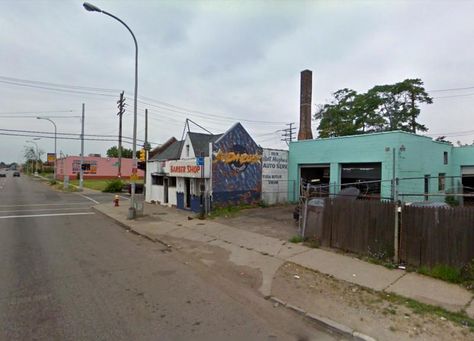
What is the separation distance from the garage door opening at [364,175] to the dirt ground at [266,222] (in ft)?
14.8

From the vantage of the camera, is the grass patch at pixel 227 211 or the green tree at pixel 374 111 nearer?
the grass patch at pixel 227 211

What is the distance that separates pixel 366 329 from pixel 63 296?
16.8 ft

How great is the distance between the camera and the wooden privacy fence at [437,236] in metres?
6.42

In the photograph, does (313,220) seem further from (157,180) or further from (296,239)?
(157,180)

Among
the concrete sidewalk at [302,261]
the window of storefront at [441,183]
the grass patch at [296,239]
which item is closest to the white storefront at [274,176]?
the concrete sidewalk at [302,261]

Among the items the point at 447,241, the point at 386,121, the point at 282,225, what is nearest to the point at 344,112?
the point at 386,121

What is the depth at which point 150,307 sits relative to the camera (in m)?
5.10

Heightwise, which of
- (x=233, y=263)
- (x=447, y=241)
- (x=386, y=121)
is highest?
(x=386, y=121)

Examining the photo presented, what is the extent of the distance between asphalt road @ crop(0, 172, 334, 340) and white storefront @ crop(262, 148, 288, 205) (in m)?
11.6

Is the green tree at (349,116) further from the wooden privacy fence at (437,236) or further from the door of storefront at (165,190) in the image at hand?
the wooden privacy fence at (437,236)

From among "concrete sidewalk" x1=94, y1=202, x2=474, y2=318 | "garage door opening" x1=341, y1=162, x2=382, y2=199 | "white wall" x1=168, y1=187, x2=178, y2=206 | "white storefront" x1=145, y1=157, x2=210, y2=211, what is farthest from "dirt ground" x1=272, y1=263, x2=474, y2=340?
"white wall" x1=168, y1=187, x2=178, y2=206

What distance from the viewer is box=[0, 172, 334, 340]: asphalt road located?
430 cm

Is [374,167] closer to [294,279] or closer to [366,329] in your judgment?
[294,279]

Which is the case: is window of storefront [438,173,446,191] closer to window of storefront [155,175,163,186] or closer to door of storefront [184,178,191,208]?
door of storefront [184,178,191,208]
